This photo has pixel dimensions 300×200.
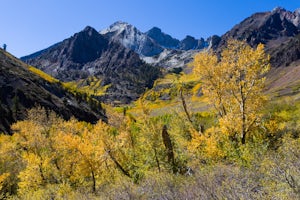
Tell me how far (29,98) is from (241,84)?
102600 millimetres

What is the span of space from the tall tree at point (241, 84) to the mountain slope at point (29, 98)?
8268 cm

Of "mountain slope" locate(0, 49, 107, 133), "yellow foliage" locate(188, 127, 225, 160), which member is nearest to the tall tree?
"yellow foliage" locate(188, 127, 225, 160)

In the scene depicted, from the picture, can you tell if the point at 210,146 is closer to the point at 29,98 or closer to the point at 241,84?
the point at 241,84

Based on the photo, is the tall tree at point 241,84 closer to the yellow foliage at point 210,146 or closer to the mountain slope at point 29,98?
the yellow foliage at point 210,146

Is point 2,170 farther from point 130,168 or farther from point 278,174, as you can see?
point 278,174

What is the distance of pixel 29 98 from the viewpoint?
11325cm

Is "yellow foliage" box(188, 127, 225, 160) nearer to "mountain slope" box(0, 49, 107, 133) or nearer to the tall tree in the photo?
the tall tree

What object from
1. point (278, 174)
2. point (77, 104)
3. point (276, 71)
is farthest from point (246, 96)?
point (276, 71)

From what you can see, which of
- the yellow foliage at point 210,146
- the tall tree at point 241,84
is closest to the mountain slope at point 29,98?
the yellow foliage at point 210,146

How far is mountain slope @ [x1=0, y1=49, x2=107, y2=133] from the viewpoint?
338 ft

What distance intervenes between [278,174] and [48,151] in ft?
131

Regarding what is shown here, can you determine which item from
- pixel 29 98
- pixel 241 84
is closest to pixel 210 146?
pixel 241 84

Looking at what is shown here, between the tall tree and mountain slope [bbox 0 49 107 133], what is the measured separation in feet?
271

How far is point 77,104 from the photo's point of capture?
443ft
